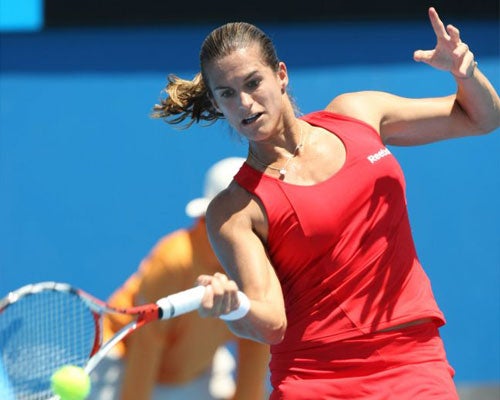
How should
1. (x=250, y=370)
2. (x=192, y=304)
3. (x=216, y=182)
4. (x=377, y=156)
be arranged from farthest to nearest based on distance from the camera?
(x=216, y=182)
(x=250, y=370)
(x=377, y=156)
(x=192, y=304)

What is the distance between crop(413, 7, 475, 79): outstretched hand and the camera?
2656mm

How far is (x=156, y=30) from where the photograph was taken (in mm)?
5102

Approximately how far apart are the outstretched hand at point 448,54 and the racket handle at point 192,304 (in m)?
0.75

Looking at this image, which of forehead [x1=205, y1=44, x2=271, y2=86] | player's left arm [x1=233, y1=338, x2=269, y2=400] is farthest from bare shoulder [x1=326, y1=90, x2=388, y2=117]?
player's left arm [x1=233, y1=338, x2=269, y2=400]

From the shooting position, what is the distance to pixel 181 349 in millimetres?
3615

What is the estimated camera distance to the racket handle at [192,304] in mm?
2346

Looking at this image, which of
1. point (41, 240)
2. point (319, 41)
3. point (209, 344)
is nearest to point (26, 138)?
point (41, 240)

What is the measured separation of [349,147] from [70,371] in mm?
825

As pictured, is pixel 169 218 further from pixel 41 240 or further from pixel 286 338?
pixel 286 338

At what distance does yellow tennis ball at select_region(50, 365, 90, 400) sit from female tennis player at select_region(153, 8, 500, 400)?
351 mm

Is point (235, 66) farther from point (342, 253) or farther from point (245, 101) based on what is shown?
point (342, 253)

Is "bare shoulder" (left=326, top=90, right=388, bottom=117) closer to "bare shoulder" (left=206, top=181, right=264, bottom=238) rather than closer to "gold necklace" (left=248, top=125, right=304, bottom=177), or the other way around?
"gold necklace" (left=248, top=125, right=304, bottom=177)

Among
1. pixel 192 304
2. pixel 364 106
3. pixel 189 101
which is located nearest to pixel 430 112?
pixel 364 106

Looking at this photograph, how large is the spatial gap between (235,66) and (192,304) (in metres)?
0.57
